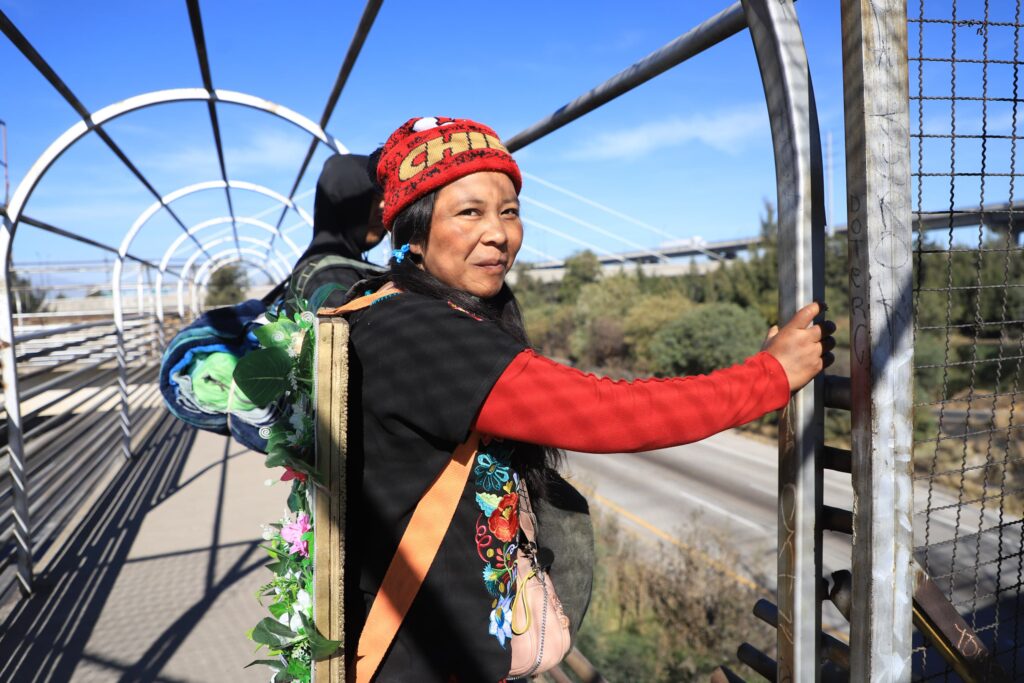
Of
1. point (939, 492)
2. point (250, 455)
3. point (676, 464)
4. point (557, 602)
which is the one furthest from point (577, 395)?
point (676, 464)

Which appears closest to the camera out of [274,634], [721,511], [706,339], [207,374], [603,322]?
[274,634]

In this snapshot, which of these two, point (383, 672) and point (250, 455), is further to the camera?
point (250, 455)

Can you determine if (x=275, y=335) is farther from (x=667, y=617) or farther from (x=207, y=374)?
(x=667, y=617)

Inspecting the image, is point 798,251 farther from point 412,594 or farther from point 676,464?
point 676,464

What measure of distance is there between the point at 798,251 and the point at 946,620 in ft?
2.39

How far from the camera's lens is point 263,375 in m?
1.37

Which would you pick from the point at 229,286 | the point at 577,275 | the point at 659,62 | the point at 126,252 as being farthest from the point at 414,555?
the point at 577,275

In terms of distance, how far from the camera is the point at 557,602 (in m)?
1.55

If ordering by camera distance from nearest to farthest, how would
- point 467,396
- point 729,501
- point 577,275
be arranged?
point 467,396, point 729,501, point 577,275

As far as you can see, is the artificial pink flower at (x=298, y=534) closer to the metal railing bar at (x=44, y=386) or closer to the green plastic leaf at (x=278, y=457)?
the green plastic leaf at (x=278, y=457)

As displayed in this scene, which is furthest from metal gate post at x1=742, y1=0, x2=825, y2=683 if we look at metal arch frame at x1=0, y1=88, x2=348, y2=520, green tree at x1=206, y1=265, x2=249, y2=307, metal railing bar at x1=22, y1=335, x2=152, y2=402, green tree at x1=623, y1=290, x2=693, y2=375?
green tree at x1=206, y1=265, x2=249, y2=307

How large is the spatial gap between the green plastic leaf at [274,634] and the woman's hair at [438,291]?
1.75 ft

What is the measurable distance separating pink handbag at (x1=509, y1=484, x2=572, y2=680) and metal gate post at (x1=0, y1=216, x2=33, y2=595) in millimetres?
3406

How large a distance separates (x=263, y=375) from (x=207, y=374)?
17.4 inches
